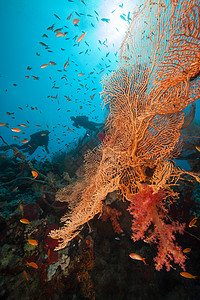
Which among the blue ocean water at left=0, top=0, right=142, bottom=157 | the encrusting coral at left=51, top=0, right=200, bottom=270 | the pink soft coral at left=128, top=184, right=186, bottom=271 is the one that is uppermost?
the blue ocean water at left=0, top=0, right=142, bottom=157

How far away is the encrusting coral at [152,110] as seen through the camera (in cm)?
215

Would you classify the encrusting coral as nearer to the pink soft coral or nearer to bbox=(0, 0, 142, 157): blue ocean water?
the pink soft coral

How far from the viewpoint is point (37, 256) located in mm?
3314

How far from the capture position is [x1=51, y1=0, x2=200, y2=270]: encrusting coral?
215 cm

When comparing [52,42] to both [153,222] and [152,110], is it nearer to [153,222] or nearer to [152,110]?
[152,110]

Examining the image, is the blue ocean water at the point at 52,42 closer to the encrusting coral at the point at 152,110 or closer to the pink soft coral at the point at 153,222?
the encrusting coral at the point at 152,110

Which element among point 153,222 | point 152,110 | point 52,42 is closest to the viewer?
point 152,110

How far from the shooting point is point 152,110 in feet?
7.79

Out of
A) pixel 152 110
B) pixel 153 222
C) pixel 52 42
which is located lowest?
pixel 153 222

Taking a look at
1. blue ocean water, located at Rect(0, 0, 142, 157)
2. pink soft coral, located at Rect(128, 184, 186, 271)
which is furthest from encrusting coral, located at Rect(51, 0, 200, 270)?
blue ocean water, located at Rect(0, 0, 142, 157)

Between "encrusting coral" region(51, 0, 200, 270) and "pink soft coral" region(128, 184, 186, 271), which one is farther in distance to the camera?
"pink soft coral" region(128, 184, 186, 271)

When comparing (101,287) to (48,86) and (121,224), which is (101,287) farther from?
(48,86)

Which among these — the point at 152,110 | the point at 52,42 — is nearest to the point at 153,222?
the point at 152,110

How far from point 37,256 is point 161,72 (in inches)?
197
